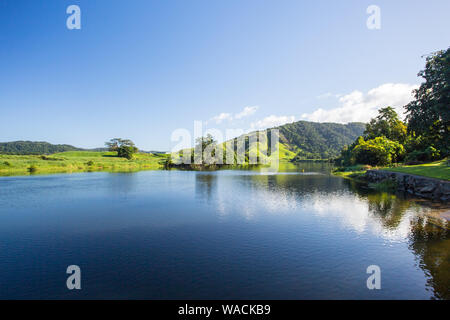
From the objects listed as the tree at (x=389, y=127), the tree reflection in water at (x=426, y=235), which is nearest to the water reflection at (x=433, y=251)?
the tree reflection in water at (x=426, y=235)

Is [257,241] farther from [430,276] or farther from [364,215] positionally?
[364,215]

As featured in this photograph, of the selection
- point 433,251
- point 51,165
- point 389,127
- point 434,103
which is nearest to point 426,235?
point 433,251

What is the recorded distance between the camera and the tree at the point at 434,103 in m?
28.0

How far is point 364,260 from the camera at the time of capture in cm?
1420

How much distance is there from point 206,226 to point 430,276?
49.0 ft

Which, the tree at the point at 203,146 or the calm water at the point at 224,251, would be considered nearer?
the calm water at the point at 224,251

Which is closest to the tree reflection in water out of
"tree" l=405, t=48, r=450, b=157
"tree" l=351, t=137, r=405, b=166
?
"tree" l=405, t=48, r=450, b=157

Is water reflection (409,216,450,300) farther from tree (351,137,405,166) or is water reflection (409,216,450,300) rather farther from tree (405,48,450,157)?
tree (351,137,405,166)

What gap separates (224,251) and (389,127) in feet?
285

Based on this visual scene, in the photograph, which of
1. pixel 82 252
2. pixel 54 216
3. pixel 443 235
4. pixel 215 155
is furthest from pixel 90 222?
pixel 215 155

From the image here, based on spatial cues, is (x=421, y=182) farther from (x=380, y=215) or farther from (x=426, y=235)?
(x=426, y=235)

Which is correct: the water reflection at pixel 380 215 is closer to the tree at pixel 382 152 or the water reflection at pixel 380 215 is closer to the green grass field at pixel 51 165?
the tree at pixel 382 152

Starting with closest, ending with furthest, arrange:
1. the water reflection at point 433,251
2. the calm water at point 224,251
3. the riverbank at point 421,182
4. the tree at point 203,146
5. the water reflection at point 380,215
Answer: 1. the calm water at point 224,251
2. the water reflection at point 433,251
3. the water reflection at point 380,215
4. the riverbank at point 421,182
5. the tree at point 203,146

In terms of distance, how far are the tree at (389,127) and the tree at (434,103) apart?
4736 centimetres
